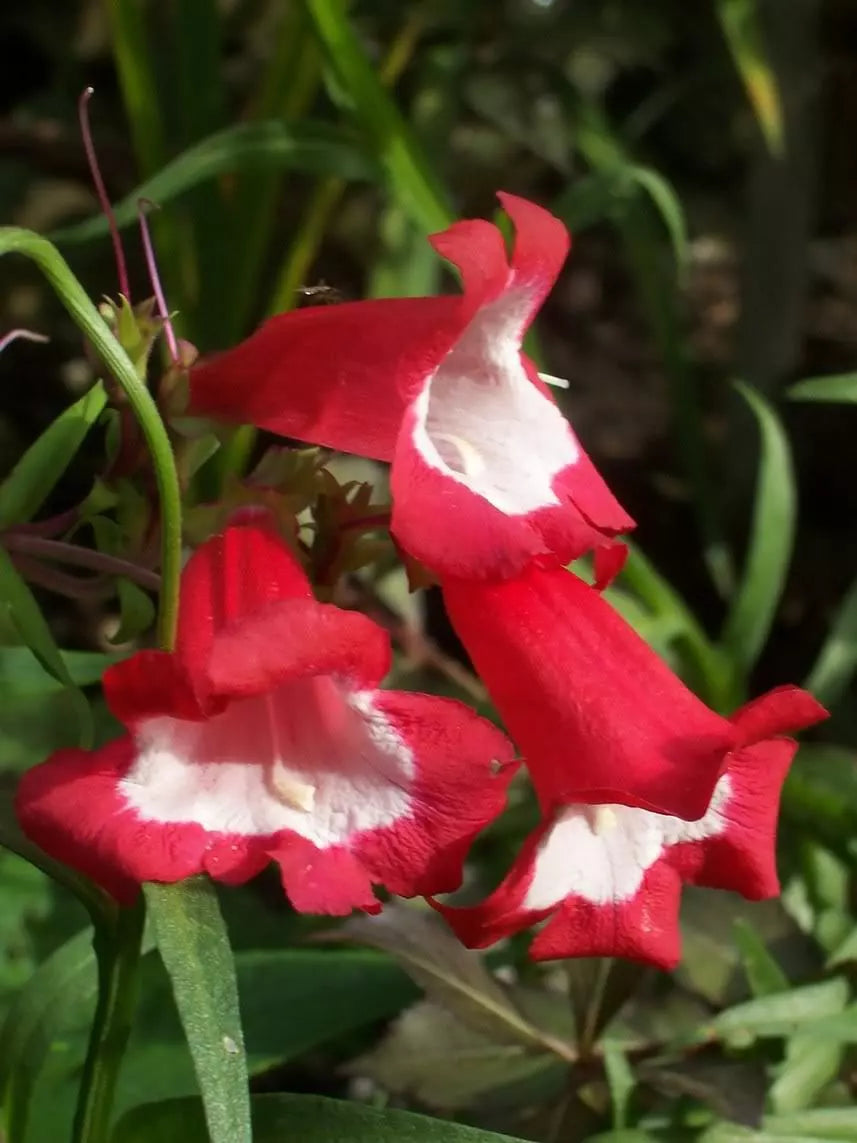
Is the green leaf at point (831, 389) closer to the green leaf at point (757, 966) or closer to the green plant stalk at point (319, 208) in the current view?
the green leaf at point (757, 966)

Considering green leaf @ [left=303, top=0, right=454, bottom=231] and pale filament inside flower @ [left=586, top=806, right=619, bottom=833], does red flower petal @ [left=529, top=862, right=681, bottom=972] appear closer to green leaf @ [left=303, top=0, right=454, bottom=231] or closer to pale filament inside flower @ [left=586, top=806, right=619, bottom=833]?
pale filament inside flower @ [left=586, top=806, right=619, bottom=833]

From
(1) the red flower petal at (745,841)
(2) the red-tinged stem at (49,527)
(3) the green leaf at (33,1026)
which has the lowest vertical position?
(3) the green leaf at (33,1026)

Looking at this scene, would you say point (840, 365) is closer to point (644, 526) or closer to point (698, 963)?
point (644, 526)

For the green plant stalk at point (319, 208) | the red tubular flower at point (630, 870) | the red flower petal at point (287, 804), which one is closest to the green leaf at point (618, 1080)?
the red tubular flower at point (630, 870)

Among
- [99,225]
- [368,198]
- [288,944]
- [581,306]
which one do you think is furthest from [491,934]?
[581,306]

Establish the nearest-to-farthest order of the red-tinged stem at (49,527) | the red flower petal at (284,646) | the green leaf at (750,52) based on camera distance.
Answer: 1. the red flower petal at (284,646)
2. the red-tinged stem at (49,527)
3. the green leaf at (750,52)

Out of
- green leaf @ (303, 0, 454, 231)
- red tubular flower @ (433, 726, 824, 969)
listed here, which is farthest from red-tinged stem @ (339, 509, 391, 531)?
green leaf @ (303, 0, 454, 231)

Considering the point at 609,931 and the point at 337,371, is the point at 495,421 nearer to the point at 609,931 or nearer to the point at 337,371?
the point at 337,371
